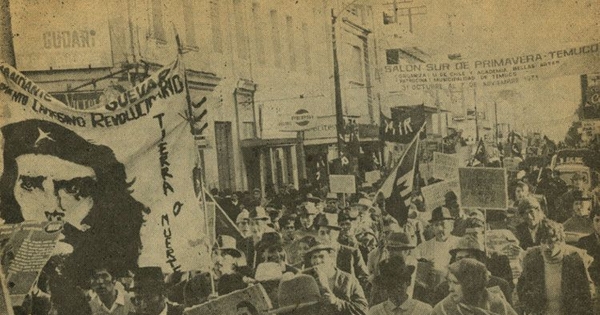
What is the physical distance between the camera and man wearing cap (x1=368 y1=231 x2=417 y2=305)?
10.4ft

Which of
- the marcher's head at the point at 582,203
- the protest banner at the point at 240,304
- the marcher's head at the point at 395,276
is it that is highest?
the marcher's head at the point at 582,203

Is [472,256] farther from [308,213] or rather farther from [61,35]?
[61,35]

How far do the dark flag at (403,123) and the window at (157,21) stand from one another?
106 centimetres

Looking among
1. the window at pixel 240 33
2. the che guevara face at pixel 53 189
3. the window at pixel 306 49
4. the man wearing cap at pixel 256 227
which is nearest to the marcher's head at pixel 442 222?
the man wearing cap at pixel 256 227

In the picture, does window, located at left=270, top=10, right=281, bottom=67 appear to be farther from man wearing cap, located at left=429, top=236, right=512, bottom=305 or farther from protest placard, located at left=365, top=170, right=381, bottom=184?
man wearing cap, located at left=429, top=236, right=512, bottom=305

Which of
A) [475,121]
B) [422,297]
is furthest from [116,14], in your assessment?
[422,297]

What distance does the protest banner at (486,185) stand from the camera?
311cm

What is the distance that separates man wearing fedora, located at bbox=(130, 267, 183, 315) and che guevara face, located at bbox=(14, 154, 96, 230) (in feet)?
1.19

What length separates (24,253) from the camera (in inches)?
127

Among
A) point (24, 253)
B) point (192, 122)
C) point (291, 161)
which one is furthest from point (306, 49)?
point (24, 253)

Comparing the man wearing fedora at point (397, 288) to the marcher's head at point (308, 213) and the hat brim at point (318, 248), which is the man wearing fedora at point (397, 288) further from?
the marcher's head at point (308, 213)

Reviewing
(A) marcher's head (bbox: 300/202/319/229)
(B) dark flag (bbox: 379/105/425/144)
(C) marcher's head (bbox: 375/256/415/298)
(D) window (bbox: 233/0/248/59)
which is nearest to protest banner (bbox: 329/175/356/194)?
(A) marcher's head (bbox: 300/202/319/229)

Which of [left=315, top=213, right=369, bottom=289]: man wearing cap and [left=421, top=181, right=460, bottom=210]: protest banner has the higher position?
[left=421, top=181, right=460, bottom=210]: protest banner

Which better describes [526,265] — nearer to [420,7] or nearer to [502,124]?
[502,124]
